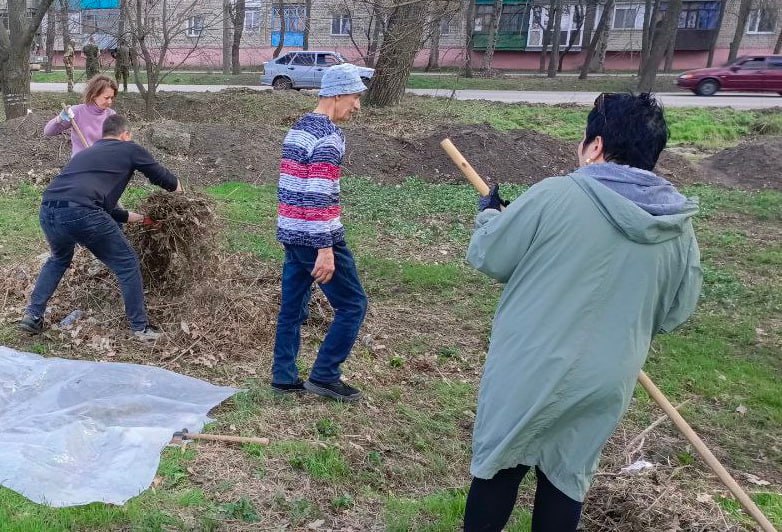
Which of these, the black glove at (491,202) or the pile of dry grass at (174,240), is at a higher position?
the black glove at (491,202)

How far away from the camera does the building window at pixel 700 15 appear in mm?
38250

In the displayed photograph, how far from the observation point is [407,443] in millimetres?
3814

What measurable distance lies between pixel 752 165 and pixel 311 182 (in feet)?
34.2

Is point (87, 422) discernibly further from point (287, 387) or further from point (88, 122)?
point (88, 122)

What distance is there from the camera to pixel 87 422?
3.57m

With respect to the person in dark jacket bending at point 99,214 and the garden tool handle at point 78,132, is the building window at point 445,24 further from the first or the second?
the person in dark jacket bending at point 99,214

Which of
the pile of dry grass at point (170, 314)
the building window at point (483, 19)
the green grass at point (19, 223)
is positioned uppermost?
the building window at point (483, 19)

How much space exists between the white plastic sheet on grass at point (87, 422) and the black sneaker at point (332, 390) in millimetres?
454

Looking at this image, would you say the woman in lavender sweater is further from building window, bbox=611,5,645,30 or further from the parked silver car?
building window, bbox=611,5,645,30

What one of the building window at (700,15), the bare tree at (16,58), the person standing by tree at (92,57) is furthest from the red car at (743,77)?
the bare tree at (16,58)

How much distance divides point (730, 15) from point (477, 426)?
1731 inches

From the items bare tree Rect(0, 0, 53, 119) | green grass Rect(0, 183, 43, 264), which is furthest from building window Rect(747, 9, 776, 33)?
green grass Rect(0, 183, 43, 264)

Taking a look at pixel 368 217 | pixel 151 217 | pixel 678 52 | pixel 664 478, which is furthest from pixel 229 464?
pixel 678 52

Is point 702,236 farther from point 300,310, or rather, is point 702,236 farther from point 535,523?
point 535,523
